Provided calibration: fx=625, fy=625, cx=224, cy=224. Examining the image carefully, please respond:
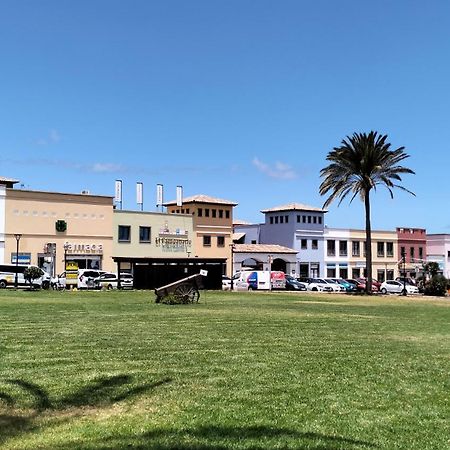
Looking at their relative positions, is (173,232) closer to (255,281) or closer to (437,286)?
(255,281)

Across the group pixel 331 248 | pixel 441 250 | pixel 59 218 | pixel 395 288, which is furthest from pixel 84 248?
pixel 441 250

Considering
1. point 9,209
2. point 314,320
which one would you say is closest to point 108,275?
point 9,209

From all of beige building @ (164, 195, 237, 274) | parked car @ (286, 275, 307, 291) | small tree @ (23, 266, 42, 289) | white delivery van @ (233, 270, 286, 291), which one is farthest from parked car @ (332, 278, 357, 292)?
Result: small tree @ (23, 266, 42, 289)

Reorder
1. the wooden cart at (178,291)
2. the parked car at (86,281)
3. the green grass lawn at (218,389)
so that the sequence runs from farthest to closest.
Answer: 1. the parked car at (86,281)
2. the wooden cart at (178,291)
3. the green grass lawn at (218,389)

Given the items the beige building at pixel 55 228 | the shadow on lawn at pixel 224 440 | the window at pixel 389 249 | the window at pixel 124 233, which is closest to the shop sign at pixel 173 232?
the window at pixel 124 233

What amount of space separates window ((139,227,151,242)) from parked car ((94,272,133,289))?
53.0 feet

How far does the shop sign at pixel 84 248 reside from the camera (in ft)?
223

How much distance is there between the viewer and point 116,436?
6.68 metres

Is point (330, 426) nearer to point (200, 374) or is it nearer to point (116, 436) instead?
point (116, 436)

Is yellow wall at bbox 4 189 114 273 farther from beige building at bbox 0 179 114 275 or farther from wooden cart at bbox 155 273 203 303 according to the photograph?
wooden cart at bbox 155 273 203 303

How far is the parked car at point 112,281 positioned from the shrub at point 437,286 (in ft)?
96.6

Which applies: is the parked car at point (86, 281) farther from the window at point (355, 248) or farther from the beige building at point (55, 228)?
the window at point (355, 248)

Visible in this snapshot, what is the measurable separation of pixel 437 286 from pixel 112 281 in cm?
3146

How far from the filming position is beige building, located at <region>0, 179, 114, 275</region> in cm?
6384
